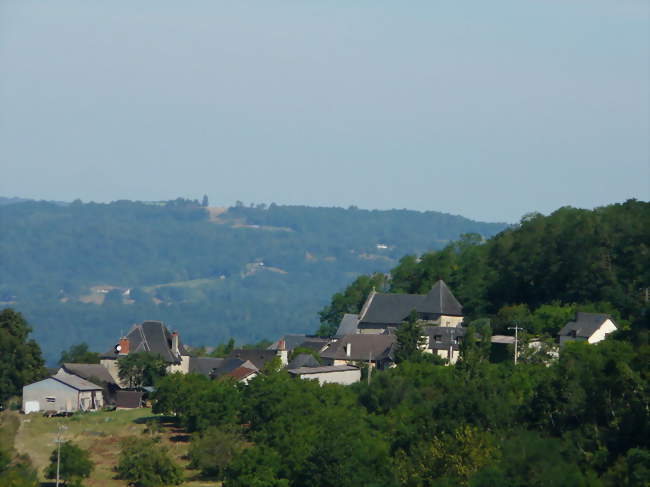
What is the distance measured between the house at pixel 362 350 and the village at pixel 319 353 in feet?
0.21

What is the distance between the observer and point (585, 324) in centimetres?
8375

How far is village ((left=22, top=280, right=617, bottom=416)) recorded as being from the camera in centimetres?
8456

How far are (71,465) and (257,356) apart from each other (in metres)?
34.3

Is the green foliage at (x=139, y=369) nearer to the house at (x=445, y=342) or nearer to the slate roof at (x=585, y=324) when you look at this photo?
the house at (x=445, y=342)

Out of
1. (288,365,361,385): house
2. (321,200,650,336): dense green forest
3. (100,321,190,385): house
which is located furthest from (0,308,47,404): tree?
(321,200,650,336): dense green forest

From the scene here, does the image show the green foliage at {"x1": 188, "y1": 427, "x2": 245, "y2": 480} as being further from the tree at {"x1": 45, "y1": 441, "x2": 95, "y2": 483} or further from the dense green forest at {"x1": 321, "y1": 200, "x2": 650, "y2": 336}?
the dense green forest at {"x1": 321, "y1": 200, "x2": 650, "y2": 336}

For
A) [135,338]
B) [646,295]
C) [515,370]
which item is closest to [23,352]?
[135,338]

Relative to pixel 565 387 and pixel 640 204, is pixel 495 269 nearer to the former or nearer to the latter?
pixel 640 204

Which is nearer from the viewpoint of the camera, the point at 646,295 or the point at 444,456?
the point at 444,456

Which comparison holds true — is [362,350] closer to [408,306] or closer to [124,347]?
[408,306]

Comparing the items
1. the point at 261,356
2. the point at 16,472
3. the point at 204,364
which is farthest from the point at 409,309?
the point at 16,472

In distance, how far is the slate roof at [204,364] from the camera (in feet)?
325

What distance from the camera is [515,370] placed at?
237ft

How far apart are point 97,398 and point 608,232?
35.6 m
